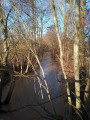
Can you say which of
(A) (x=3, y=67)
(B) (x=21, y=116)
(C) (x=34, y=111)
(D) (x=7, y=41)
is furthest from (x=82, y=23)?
(B) (x=21, y=116)

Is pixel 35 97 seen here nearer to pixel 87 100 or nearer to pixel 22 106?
pixel 22 106

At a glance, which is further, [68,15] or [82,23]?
[68,15]

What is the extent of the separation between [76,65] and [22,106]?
8.88 ft

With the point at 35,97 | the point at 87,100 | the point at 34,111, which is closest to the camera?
the point at 87,100

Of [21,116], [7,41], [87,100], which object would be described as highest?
[7,41]

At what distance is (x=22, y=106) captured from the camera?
381 cm

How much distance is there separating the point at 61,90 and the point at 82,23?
354 cm

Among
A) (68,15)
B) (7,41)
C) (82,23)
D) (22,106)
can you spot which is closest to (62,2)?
(68,15)

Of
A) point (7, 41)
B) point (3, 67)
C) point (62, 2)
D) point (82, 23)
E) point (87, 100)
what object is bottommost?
point (87, 100)

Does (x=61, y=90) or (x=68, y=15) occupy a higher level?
(x=68, y=15)

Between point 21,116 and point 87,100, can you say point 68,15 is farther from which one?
point 21,116

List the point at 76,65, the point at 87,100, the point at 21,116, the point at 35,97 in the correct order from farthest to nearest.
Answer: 1. the point at 35,97
2. the point at 21,116
3. the point at 87,100
4. the point at 76,65

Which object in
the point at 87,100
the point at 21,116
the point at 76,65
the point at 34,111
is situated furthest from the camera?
the point at 34,111

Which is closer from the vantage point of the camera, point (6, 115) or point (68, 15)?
point (6, 115)
